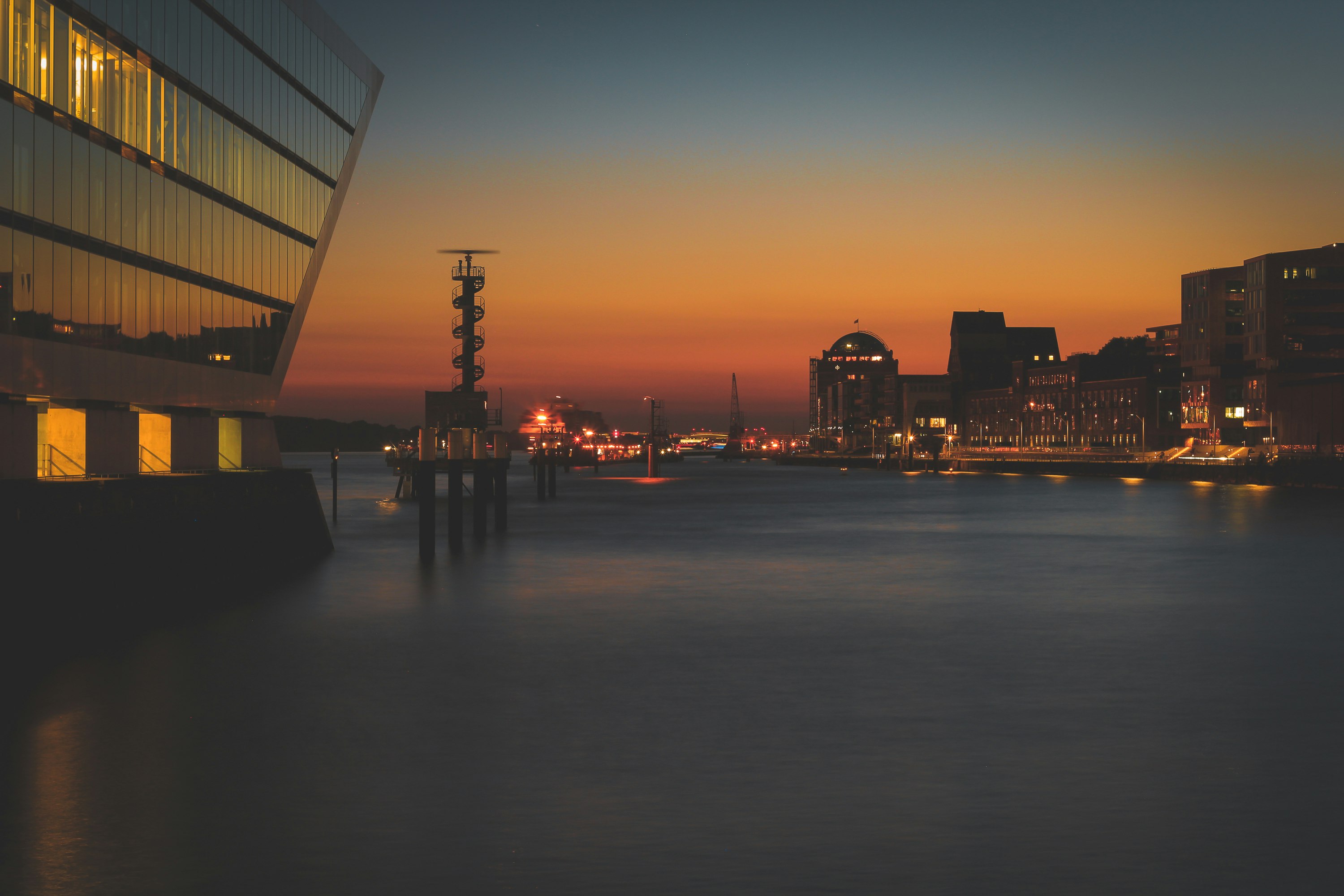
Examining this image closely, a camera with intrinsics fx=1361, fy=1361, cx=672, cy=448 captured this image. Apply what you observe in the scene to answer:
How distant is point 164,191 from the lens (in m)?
38.0

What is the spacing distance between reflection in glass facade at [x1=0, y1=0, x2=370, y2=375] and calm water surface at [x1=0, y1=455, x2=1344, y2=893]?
848 centimetres

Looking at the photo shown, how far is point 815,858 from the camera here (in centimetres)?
1119

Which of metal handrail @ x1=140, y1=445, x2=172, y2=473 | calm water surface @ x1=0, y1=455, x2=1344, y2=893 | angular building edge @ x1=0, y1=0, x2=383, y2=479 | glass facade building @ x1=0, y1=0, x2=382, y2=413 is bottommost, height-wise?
calm water surface @ x1=0, y1=455, x2=1344, y2=893

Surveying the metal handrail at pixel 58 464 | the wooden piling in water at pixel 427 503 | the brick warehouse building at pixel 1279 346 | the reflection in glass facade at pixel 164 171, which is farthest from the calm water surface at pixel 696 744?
the brick warehouse building at pixel 1279 346

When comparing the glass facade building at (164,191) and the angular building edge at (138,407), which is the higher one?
the glass facade building at (164,191)

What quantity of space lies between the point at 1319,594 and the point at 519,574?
2264cm

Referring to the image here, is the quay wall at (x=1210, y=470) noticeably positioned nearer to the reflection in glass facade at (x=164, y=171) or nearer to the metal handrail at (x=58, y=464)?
the reflection in glass facade at (x=164, y=171)

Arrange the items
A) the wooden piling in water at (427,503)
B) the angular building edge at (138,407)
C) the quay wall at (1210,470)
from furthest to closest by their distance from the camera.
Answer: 1. the quay wall at (1210,470)
2. the wooden piling in water at (427,503)
3. the angular building edge at (138,407)

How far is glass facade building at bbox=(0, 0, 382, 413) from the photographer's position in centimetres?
2997

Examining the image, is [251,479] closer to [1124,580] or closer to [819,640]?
[819,640]

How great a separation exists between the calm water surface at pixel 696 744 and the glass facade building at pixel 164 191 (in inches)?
288

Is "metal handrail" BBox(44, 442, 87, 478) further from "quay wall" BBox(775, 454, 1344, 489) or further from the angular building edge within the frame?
"quay wall" BBox(775, 454, 1344, 489)

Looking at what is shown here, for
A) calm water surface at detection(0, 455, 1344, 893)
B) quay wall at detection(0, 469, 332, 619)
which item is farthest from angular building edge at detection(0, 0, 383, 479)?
calm water surface at detection(0, 455, 1344, 893)

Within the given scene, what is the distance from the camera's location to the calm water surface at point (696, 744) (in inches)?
435
